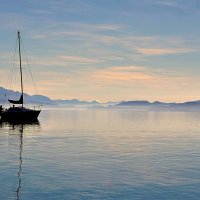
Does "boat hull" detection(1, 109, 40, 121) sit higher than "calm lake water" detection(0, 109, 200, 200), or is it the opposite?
"boat hull" detection(1, 109, 40, 121)

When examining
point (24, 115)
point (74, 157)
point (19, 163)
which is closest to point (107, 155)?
point (74, 157)

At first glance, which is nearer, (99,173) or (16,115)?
(99,173)

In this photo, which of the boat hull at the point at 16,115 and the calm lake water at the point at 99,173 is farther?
the boat hull at the point at 16,115

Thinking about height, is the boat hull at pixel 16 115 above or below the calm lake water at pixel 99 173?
above

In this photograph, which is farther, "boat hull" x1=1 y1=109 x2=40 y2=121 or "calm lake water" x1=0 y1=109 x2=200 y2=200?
"boat hull" x1=1 y1=109 x2=40 y2=121

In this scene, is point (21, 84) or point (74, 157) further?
point (21, 84)

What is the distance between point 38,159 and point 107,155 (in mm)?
8312

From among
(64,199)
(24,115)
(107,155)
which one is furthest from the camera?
(24,115)

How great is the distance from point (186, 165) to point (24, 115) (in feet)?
264

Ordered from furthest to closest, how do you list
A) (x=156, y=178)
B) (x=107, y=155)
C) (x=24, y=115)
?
(x=24, y=115) → (x=107, y=155) → (x=156, y=178)

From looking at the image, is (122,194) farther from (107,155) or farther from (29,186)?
(107,155)

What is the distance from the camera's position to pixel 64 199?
25.4 m

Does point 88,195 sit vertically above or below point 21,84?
below

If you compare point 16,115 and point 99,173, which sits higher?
point 16,115
